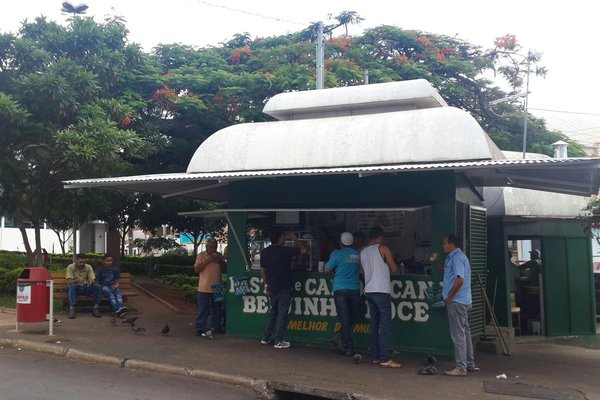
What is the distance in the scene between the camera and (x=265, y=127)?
11.1 metres

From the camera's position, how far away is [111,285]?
13.2 m

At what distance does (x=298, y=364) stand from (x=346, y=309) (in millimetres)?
1049

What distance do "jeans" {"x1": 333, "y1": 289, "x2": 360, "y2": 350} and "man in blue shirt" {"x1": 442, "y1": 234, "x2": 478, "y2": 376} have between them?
1394 mm

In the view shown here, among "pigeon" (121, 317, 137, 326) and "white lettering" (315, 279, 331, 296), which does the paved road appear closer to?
"pigeon" (121, 317, 137, 326)

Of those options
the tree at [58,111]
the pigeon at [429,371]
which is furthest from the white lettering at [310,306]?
the tree at [58,111]

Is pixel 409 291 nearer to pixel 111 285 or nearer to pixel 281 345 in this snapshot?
pixel 281 345

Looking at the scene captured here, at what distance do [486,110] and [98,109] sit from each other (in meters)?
11.5

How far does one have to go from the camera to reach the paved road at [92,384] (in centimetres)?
728

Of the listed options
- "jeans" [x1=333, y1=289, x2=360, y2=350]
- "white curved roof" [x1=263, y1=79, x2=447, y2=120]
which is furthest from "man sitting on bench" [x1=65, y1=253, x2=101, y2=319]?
"jeans" [x1=333, y1=289, x2=360, y2=350]

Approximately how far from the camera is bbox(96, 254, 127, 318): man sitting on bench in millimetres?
13094

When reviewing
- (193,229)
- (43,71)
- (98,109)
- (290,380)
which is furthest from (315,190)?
(193,229)

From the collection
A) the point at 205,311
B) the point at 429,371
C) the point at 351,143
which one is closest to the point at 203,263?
the point at 205,311

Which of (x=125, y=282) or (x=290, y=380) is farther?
(x=125, y=282)

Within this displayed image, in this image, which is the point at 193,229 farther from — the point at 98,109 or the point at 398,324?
the point at 398,324
